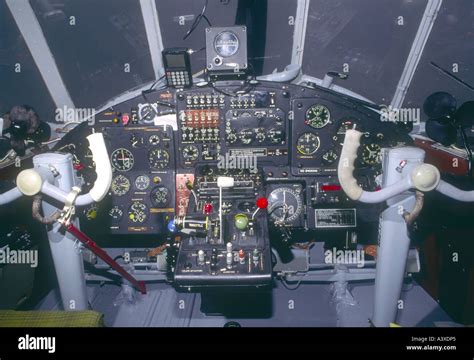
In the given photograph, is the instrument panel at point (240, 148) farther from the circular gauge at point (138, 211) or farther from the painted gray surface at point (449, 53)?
the painted gray surface at point (449, 53)

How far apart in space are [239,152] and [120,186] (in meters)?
0.98

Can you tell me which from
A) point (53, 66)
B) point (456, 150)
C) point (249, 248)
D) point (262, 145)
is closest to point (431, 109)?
point (456, 150)

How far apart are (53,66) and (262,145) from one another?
223cm

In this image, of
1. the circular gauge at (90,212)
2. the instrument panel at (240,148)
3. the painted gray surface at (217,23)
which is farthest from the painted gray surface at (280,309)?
the painted gray surface at (217,23)

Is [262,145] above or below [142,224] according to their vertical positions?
above

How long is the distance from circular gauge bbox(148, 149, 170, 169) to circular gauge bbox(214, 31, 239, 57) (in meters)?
0.86

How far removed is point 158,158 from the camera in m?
2.94

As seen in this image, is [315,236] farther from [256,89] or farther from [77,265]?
[77,265]

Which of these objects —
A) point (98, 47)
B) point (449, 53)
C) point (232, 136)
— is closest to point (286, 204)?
point (232, 136)

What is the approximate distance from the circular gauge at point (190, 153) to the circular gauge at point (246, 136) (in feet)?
1.18

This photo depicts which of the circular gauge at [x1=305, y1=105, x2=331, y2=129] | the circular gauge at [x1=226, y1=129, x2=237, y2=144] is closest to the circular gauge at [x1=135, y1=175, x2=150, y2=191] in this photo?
the circular gauge at [x1=226, y1=129, x2=237, y2=144]

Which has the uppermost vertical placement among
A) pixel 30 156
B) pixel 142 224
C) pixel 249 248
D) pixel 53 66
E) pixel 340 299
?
pixel 53 66

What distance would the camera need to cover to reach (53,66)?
3.61m

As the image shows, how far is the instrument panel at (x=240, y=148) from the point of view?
9.18 ft
